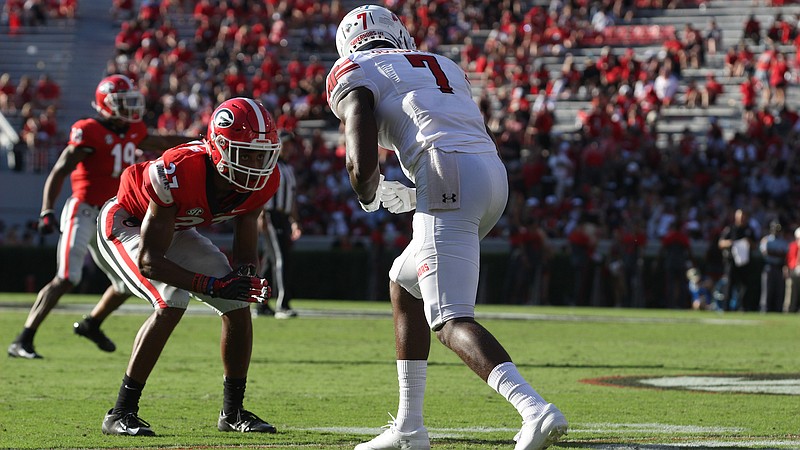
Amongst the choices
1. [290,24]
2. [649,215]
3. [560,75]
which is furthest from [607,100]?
[290,24]

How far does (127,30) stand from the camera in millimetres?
33844

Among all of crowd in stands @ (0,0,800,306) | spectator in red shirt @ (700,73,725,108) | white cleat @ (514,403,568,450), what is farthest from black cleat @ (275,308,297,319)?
spectator in red shirt @ (700,73,725,108)

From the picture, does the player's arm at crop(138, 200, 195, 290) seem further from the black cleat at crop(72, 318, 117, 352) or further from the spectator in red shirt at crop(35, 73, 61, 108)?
the spectator in red shirt at crop(35, 73, 61, 108)

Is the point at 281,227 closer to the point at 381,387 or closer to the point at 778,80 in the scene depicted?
the point at 381,387

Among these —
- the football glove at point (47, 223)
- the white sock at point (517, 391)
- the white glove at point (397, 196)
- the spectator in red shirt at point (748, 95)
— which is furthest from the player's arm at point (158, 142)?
the spectator in red shirt at point (748, 95)

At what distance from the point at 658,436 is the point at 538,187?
1917 cm

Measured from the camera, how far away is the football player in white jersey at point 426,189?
5168 mm

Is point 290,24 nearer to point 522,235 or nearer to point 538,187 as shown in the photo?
point 538,187

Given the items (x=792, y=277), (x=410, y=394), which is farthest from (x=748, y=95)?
(x=410, y=394)

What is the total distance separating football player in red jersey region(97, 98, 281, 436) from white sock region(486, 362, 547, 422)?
4.16ft

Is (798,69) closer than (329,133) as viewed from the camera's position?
Yes

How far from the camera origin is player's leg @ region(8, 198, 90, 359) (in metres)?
10.3

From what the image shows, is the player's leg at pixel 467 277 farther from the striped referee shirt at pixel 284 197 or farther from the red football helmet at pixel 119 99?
the striped referee shirt at pixel 284 197

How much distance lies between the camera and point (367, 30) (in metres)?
5.74
